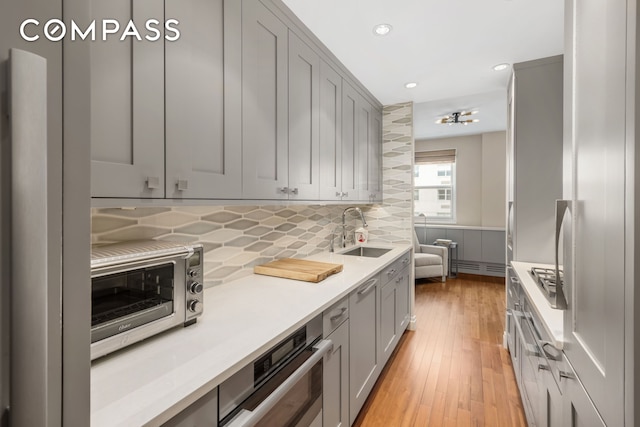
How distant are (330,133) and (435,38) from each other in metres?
0.91

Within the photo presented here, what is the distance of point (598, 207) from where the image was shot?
710 mm

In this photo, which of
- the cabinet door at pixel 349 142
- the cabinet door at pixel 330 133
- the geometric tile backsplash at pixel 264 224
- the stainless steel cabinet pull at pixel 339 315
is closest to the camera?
the geometric tile backsplash at pixel 264 224

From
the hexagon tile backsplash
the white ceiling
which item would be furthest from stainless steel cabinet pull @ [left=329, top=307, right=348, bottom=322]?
the white ceiling

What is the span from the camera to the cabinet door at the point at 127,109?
0.80 meters

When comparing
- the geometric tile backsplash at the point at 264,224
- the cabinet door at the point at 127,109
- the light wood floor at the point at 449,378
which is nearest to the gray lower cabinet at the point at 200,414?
the cabinet door at the point at 127,109

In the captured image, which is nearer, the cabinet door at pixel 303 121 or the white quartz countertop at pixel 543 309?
the white quartz countertop at pixel 543 309

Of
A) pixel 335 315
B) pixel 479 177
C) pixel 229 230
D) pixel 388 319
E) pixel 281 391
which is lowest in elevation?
pixel 388 319

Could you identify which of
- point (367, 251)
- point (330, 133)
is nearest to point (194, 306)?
point (330, 133)

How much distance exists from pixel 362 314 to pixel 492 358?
1608 mm

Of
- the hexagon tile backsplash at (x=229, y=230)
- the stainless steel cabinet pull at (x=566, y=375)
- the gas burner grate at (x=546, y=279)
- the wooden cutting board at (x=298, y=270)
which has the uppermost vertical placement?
the hexagon tile backsplash at (x=229, y=230)

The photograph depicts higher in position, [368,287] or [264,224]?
[264,224]

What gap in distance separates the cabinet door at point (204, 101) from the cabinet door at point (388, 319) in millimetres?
1505

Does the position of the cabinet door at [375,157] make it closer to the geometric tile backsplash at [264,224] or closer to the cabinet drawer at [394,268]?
the geometric tile backsplash at [264,224]

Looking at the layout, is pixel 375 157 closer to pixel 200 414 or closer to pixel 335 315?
pixel 335 315
